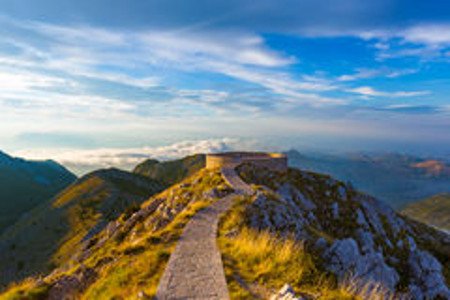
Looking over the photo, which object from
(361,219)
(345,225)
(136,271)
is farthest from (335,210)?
(136,271)

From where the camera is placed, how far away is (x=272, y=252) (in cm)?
1406

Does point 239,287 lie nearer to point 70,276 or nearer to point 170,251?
point 170,251

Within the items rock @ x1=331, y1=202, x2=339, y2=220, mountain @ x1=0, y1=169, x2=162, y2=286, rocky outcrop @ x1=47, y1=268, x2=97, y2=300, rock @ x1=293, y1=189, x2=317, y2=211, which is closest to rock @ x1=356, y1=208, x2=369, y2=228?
rock @ x1=331, y1=202, x2=339, y2=220

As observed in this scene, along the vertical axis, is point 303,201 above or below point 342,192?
above

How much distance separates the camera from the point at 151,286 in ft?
38.3

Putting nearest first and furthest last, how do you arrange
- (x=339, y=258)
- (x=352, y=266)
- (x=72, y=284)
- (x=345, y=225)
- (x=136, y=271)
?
1. (x=136, y=271)
2. (x=72, y=284)
3. (x=339, y=258)
4. (x=352, y=266)
5. (x=345, y=225)

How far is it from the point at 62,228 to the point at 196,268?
345 ft

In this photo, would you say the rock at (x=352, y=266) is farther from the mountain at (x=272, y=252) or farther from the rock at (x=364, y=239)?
the rock at (x=364, y=239)

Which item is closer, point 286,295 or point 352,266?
point 286,295

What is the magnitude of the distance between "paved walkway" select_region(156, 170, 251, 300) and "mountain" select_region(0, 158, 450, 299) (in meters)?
0.46

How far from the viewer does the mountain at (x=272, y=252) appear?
39.5ft

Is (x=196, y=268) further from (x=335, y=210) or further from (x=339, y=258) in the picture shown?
(x=335, y=210)

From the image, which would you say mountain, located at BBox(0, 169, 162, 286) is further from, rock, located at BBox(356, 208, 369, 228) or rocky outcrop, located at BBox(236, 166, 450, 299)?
rock, located at BBox(356, 208, 369, 228)

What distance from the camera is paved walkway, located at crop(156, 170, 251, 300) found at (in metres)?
11.0
